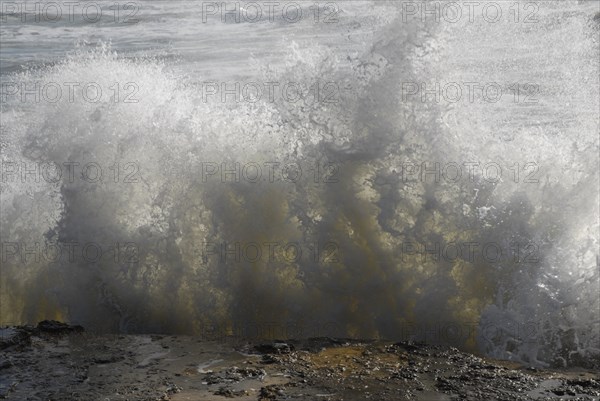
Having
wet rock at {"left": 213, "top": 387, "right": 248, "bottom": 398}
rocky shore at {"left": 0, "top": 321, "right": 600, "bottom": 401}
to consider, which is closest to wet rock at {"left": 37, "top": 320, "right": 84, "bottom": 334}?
rocky shore at {"left": 0, "top": 321, "right": 600, "bottom": 401}

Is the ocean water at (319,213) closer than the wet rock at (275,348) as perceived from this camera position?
No

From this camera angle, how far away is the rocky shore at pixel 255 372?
19.1ft

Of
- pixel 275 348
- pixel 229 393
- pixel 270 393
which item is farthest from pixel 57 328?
pixel 270 393

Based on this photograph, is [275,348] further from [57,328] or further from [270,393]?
[57,328]

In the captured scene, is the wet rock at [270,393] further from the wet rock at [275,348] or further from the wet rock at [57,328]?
the wet rock at [57,328]

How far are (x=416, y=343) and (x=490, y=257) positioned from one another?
1158 millimetres

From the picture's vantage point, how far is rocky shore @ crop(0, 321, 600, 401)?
5820mm

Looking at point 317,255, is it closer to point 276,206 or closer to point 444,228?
point 276,206

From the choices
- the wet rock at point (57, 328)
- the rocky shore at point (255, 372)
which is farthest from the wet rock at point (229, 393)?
the wet rock at point (57, 328)

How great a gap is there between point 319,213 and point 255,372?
2.04 m

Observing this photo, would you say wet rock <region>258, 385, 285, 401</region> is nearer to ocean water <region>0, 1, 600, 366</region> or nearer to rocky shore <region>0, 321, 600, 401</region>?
rocky shore <region>0, 321, 600, 401</region>

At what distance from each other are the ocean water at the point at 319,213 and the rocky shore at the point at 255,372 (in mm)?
572

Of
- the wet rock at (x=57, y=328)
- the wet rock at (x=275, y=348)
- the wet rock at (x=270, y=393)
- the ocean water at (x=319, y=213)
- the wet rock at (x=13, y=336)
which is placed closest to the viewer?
the wet rock at (x=270, y=393)

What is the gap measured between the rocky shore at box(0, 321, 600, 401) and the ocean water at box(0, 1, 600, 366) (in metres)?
0.57
